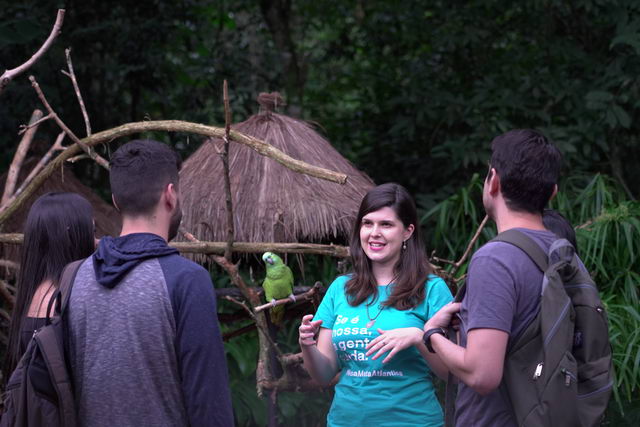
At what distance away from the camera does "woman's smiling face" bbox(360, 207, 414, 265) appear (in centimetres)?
269

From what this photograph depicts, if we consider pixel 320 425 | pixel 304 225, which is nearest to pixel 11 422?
pixel 304 225

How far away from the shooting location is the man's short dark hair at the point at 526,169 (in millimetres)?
1966

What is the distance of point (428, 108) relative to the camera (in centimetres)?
617

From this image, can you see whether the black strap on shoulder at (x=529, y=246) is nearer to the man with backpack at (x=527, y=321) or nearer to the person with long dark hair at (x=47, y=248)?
the man with backpack at (x=527, y=321)

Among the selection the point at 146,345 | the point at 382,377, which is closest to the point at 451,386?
the point at 382,377

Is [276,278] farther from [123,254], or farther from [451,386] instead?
[123,254]

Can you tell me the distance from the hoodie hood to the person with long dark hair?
0.57 meters

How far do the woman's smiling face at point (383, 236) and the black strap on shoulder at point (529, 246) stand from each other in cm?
77

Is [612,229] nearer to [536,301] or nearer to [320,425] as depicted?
[320,425]

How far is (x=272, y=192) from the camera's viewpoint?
4.04 m

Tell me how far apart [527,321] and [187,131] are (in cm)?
176

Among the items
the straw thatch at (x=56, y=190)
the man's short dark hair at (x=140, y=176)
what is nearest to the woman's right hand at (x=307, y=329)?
the man's short dark hair at (x=140, y=176)

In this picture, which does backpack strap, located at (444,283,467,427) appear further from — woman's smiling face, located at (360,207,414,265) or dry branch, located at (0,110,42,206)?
dry branch, located at (0,110,42,206)

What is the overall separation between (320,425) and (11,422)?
3.46 meters
